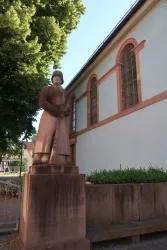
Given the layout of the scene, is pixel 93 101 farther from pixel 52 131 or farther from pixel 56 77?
pixel 52 131

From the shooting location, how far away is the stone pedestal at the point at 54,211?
3223mm

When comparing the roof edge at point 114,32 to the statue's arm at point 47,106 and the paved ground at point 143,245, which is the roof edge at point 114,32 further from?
the paved ground at point 143,245

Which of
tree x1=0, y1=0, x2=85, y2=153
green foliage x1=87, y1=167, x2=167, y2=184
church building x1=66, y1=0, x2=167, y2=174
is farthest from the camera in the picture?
tree x1=0, y1=0, x2=85, y2=153

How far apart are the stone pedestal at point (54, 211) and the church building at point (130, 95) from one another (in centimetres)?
488

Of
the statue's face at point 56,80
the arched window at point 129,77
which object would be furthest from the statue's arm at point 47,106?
the arched window at point 129,77

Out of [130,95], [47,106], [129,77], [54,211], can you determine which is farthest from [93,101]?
[54,211]

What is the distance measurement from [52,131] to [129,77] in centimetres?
738

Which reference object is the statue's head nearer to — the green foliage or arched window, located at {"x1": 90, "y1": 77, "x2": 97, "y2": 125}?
the green foliage

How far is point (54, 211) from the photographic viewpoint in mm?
3357

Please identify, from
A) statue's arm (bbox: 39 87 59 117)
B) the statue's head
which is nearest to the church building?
the statue's head

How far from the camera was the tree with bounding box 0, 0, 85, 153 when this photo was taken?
8.73 m

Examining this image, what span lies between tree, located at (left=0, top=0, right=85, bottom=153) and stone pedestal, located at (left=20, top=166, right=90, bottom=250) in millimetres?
6741

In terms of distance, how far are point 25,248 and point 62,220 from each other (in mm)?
695

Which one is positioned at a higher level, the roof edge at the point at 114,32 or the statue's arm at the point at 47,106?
the roof edge at the point at 114,32
